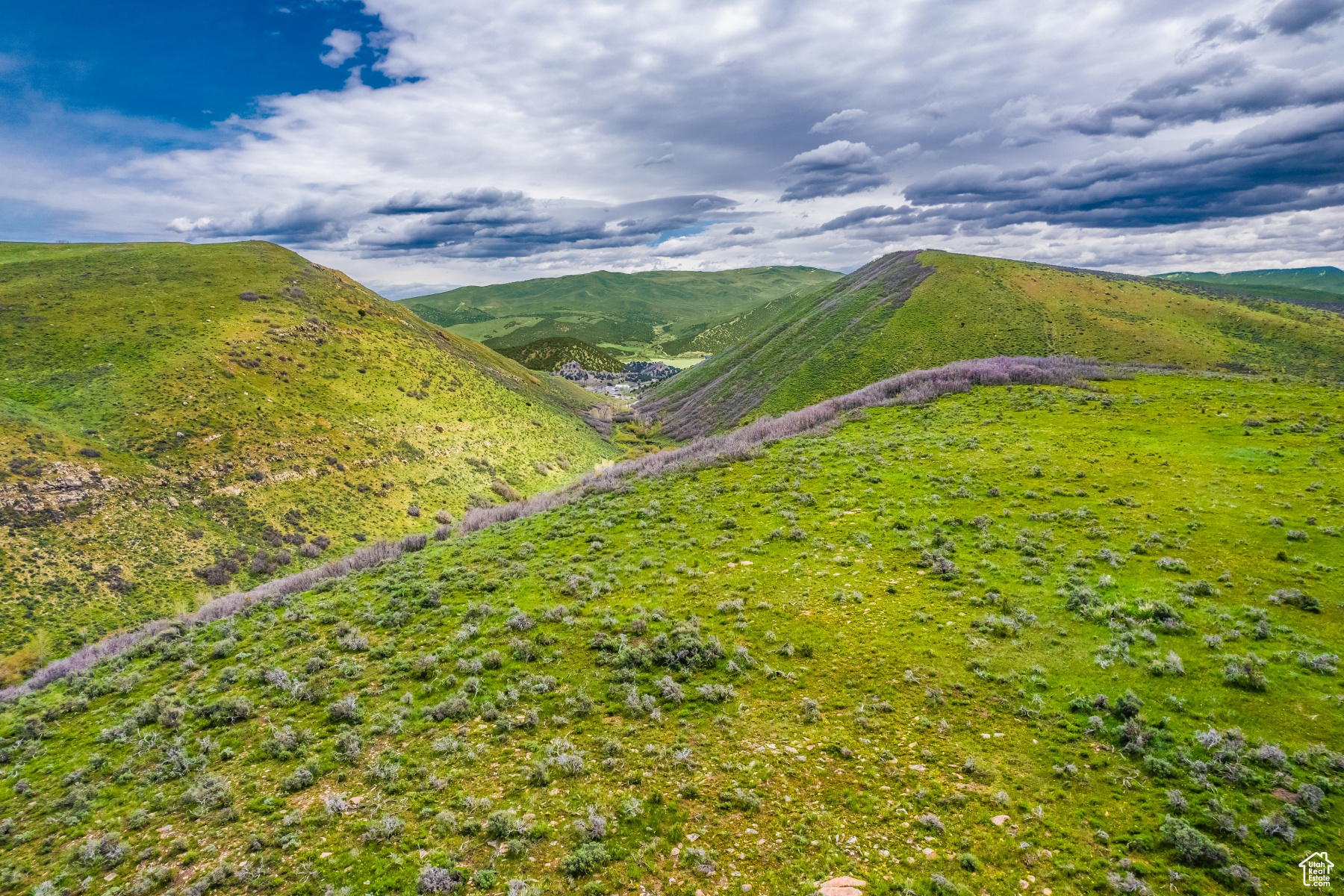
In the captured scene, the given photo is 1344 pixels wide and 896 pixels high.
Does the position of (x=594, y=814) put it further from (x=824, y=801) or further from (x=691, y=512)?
(x=691, y=512)

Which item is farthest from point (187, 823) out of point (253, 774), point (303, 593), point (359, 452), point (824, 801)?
point (359, 452)

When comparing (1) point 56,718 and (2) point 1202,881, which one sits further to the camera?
(1) point 56,718

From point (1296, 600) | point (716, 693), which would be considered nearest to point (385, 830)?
point (716, 693)

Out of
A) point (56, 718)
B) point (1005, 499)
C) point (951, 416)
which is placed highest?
point (951, 416)

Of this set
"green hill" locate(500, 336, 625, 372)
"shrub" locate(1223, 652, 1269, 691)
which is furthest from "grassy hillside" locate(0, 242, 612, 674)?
"green hill" locate(500, 336, 625, 372)

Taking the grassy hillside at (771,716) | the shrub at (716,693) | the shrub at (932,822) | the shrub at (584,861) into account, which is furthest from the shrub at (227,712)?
the shrub at (932,822)

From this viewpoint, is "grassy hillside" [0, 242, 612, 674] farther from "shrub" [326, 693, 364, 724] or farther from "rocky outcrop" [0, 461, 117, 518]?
→ "shrub" [326, 693, 364, 724]
